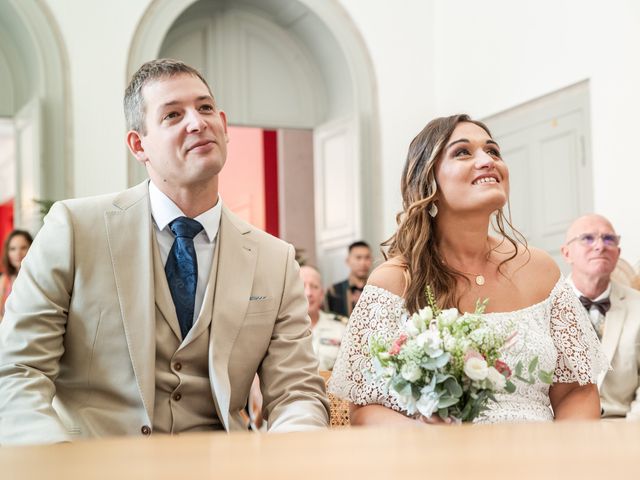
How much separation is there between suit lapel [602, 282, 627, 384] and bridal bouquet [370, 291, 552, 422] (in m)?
2.38

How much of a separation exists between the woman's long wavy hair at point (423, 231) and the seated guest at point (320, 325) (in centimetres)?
332

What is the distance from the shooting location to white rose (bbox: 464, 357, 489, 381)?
8.43 feet

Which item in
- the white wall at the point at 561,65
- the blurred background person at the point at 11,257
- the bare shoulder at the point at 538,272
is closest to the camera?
the bare shoulder at the point at 538,272

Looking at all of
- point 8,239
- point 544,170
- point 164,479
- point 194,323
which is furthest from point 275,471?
point 544,170

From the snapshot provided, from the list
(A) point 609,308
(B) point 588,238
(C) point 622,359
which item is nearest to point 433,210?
(C) point 622,359

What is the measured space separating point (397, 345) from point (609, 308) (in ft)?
9.45

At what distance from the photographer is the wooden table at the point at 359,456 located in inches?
26.6

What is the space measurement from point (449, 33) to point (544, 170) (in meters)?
2.18

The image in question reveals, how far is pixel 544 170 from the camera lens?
8906mm

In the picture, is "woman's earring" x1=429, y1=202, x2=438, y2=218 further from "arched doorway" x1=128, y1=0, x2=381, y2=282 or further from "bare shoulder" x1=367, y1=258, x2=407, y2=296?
"arched doorway" x1=128, y1=0, x2=381, y2=282

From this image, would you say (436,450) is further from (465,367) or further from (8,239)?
(8,239)

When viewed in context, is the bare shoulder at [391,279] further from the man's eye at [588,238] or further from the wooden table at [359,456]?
the man's eye at [588,238]

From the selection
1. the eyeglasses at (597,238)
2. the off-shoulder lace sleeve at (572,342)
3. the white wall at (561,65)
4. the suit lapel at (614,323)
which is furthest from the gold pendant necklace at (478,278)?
the white wall at (561,65)

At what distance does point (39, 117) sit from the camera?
28.2 ft
